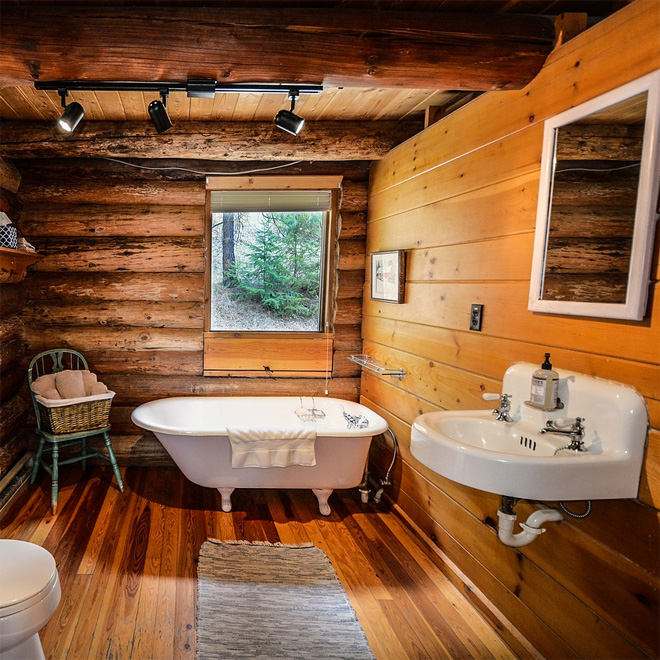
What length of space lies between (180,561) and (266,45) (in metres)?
2.44

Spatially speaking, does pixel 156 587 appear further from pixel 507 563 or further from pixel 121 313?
pixel 121 313

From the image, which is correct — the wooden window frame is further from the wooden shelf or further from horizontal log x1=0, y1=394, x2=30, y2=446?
horizontal log x1=0, y1=394, x2=30, y2=446

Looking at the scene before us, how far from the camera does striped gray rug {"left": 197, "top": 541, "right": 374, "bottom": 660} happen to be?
6.44 ft

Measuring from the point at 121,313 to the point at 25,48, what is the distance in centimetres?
219

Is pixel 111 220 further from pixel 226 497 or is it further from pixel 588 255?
pixel 588 255

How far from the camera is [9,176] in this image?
134 inches

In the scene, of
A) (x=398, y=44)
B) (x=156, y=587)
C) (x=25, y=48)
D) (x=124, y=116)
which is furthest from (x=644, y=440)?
(x=124, y=116)

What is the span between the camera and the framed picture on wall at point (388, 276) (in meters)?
3.10

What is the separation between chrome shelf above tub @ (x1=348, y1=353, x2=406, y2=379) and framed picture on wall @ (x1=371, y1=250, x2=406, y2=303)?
0.45 meters

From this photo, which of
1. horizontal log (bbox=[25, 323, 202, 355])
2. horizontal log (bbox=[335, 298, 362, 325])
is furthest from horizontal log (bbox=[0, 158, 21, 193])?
horizontal log (bbox=[335, 298, 362, 325])

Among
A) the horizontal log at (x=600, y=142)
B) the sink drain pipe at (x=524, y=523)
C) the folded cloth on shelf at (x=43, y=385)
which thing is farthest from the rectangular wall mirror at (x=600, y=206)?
the folded cloth on shelf at (x=43, y=385)

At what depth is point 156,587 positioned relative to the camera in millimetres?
2332

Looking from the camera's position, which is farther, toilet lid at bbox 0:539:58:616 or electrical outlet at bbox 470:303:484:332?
electrical outlet at bbox 470:303:484:332

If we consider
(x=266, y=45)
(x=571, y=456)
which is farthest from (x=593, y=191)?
(x=266, y=45)
